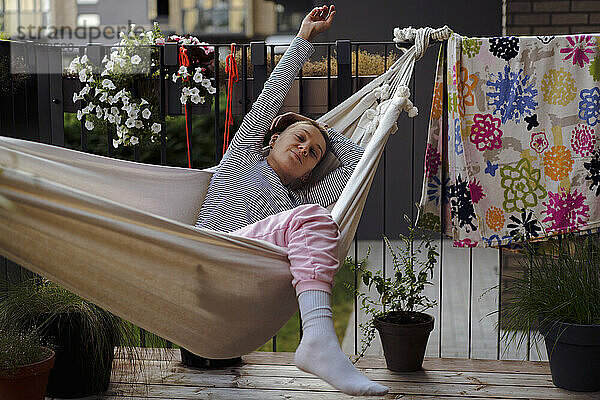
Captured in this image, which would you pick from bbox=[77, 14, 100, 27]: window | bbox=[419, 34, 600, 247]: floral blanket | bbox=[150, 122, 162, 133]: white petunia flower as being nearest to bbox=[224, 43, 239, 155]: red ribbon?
bbox=[150, 122, 162, 133]: white petunia flower

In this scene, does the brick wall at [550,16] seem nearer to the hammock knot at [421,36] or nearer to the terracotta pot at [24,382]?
the hammock knot at [421,36]

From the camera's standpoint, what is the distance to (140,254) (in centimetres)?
139

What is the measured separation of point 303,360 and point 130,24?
13.3 ft

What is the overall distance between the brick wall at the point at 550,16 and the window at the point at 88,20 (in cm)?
285

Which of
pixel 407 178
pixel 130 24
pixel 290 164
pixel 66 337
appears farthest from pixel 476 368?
pixel 130 24

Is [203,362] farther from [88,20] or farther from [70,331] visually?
[88,20]

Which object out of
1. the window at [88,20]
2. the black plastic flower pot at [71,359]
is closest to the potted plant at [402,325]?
the black plastic flower pot at [71,359]

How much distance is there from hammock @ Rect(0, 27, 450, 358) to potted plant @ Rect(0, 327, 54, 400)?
21.2 inches

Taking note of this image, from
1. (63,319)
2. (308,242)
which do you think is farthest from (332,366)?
(63,319)

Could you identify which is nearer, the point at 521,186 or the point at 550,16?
the point at 521,186

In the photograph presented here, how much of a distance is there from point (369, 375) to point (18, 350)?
1149mm

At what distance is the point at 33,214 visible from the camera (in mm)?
→ 1266

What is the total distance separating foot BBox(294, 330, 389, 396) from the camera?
1440mm

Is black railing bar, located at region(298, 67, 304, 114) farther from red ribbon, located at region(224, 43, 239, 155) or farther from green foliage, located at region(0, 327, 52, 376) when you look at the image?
green foliage, located at region(0, 327, 52, 376)
